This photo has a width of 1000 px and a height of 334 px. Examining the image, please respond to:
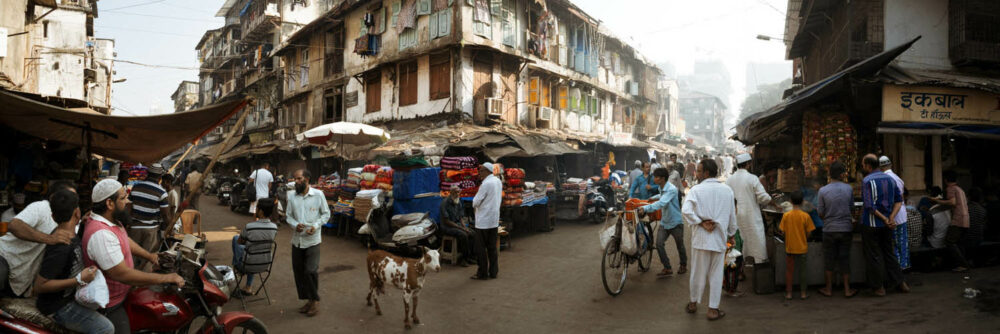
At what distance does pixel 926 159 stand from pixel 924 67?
2.42m

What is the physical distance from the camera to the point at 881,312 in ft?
16.9

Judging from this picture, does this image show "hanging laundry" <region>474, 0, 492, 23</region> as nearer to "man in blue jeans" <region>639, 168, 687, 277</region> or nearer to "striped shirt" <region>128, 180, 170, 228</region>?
"man in blue jeans" <region>639, 168, 687, 277</region>

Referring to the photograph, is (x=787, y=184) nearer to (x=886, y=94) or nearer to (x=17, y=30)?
(x=886, y=94)

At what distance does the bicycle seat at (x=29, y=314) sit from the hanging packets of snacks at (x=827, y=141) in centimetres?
1048

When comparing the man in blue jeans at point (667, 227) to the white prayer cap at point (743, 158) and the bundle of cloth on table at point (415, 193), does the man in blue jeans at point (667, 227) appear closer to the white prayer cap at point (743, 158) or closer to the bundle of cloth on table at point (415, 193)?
the white prayer cap at point (743, 158)

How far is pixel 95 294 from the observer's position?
114 inches

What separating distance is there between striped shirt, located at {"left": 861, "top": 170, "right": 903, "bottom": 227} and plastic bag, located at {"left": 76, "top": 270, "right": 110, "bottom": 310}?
25.0 feet

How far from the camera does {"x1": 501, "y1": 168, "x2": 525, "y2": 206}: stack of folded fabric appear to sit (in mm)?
10711

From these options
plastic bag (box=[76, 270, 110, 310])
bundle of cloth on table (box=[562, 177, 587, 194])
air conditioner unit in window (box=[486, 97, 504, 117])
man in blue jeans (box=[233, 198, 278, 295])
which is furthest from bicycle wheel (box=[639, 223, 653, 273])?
air conditioner unit in window (box=[486, 97, 504, 117])

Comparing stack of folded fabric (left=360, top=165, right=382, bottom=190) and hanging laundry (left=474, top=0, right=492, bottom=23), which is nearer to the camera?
stack of folded fabric (left=360, top=165, right=382, bottom=190)

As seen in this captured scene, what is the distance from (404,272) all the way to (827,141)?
26.4ft

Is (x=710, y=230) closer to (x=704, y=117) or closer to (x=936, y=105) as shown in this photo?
(x=936, y=105)

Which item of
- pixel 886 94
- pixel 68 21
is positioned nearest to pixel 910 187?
pixel 886 94

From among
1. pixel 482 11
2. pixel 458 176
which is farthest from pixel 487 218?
pixel 482 11
